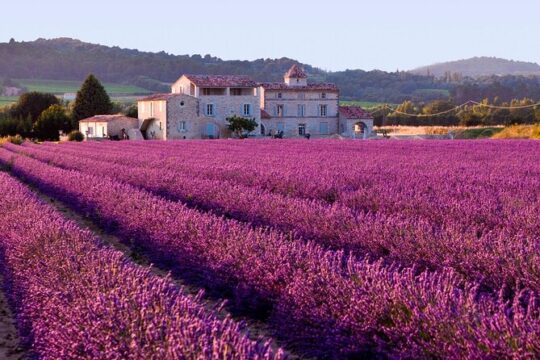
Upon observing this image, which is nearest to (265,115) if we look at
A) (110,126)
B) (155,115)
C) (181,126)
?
(181,126)

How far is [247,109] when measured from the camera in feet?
168

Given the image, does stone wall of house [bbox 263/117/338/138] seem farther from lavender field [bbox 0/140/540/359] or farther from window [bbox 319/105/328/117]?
lavender field [bbox 0/140/540/359]

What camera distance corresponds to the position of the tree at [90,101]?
58.2m

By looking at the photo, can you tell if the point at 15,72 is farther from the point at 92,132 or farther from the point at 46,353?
the point at 46,353

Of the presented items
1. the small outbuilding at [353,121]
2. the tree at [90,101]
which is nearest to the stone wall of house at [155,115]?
the tree at [90,101]

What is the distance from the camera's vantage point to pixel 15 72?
156750 mm

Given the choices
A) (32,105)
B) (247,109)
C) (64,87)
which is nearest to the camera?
(247,109)

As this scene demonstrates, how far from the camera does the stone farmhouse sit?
4831 cm

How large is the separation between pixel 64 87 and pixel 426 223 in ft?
464

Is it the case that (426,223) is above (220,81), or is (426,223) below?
below

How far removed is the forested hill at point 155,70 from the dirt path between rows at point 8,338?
135m

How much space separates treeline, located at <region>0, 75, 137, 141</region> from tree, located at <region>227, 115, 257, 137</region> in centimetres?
1175

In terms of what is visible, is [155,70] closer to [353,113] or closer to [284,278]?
[353,113]

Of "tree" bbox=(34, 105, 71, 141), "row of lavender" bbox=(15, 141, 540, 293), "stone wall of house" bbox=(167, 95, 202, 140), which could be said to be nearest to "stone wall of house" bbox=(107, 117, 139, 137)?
"stone wall of house" bbox=(167, 95, 202, 140)
